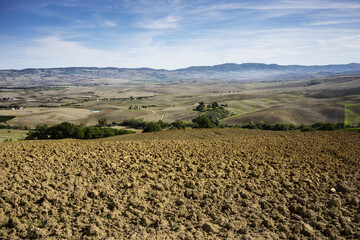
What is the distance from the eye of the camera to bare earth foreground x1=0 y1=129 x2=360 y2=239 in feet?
27.3

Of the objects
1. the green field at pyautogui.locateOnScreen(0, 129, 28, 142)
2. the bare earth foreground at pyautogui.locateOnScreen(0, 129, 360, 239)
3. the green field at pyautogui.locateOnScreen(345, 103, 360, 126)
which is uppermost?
the bare earth foreground at pyautogui.locateOnScreen(0, 129, 360, 239)

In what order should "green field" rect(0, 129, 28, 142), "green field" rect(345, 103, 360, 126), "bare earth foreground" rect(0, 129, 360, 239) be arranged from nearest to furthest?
"bare earth foreground" rect(0, 129, 360, 239) < "green field" rect(0, 129, 28, 142) < "green field" rect(345, 103, 360, 126)

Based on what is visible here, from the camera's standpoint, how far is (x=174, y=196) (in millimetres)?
10500

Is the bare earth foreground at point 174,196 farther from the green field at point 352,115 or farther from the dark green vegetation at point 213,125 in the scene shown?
the green field at point 352,115

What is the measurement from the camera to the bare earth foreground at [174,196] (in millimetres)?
8336

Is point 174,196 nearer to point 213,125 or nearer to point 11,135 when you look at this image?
point 213,125

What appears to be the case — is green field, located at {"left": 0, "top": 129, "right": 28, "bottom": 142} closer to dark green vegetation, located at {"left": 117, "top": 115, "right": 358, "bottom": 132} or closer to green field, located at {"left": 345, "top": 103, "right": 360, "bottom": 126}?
dark green vegetation, located at {"left": 117, "top": 115, "right": 358, "bottom": 132}

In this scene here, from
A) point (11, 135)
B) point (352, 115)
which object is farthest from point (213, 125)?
point (352, 115)

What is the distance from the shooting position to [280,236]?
27.5 feet

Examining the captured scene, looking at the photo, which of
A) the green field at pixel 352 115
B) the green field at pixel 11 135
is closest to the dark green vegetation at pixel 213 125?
the green field at pixel 352 115

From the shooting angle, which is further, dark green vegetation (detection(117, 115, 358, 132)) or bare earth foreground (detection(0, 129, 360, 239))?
dark green vegetation (detection(117, 115, 358, 132))

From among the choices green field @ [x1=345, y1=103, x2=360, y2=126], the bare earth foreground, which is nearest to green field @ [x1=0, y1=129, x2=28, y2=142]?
the bare earth foreground

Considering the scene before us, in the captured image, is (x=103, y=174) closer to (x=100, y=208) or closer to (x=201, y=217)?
(x=100, y=208)

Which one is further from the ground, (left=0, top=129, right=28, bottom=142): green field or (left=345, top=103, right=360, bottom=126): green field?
(left=345, top=103, right=360, bottom=126): green field
